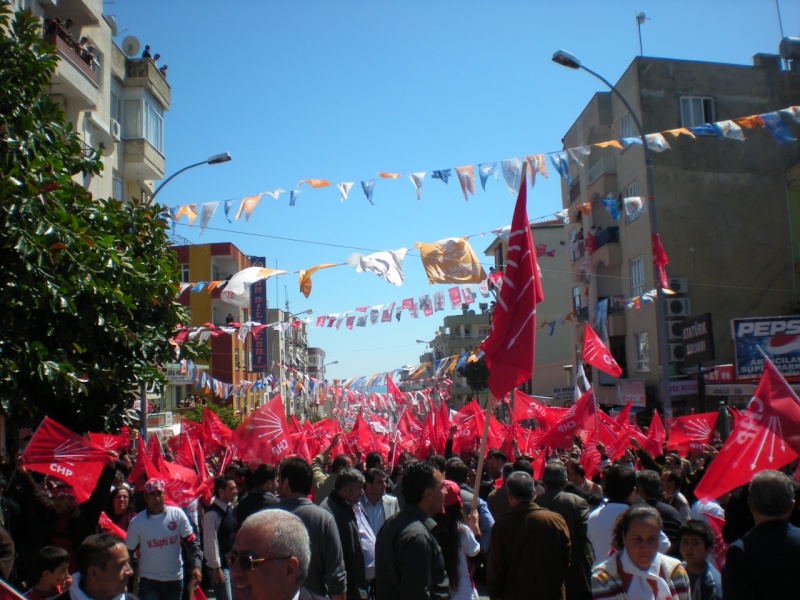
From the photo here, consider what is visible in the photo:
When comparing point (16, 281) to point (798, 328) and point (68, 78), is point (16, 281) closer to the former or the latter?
point (68, 78)

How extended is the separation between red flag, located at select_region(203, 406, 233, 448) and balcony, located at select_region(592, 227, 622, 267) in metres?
18.5

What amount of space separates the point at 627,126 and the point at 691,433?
61.5 ft

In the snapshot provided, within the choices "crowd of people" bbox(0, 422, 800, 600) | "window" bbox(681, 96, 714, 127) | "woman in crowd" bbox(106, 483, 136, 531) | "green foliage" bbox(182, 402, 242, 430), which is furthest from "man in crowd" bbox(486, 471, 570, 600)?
"green foliage" bbox(182, 402, 242, 430)

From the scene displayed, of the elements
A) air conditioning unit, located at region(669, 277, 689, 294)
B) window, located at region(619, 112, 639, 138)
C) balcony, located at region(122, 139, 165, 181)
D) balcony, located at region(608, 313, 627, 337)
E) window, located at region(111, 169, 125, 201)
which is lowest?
balcony, located at region(608, 313, 627, 337)

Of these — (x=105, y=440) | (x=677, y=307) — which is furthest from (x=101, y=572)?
(x=677, y=307)

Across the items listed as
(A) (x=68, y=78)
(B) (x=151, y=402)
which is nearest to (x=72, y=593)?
(A) (x=68, y=78)

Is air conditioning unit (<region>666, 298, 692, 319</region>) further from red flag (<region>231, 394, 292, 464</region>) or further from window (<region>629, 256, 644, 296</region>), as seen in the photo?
red flag (<region>231, 394, 292, 464</region>)

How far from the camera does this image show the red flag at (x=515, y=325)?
21.6ft

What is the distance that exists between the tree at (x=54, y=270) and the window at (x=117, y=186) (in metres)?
13.8

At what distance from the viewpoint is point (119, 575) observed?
4.36 metres

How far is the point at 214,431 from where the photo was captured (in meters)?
16.1

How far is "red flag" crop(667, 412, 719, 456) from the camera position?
12.4m

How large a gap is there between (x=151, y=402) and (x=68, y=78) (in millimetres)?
15851

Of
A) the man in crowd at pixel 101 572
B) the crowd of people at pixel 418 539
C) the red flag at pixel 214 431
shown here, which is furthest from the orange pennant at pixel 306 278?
the man in crowd at pixel 101 572
